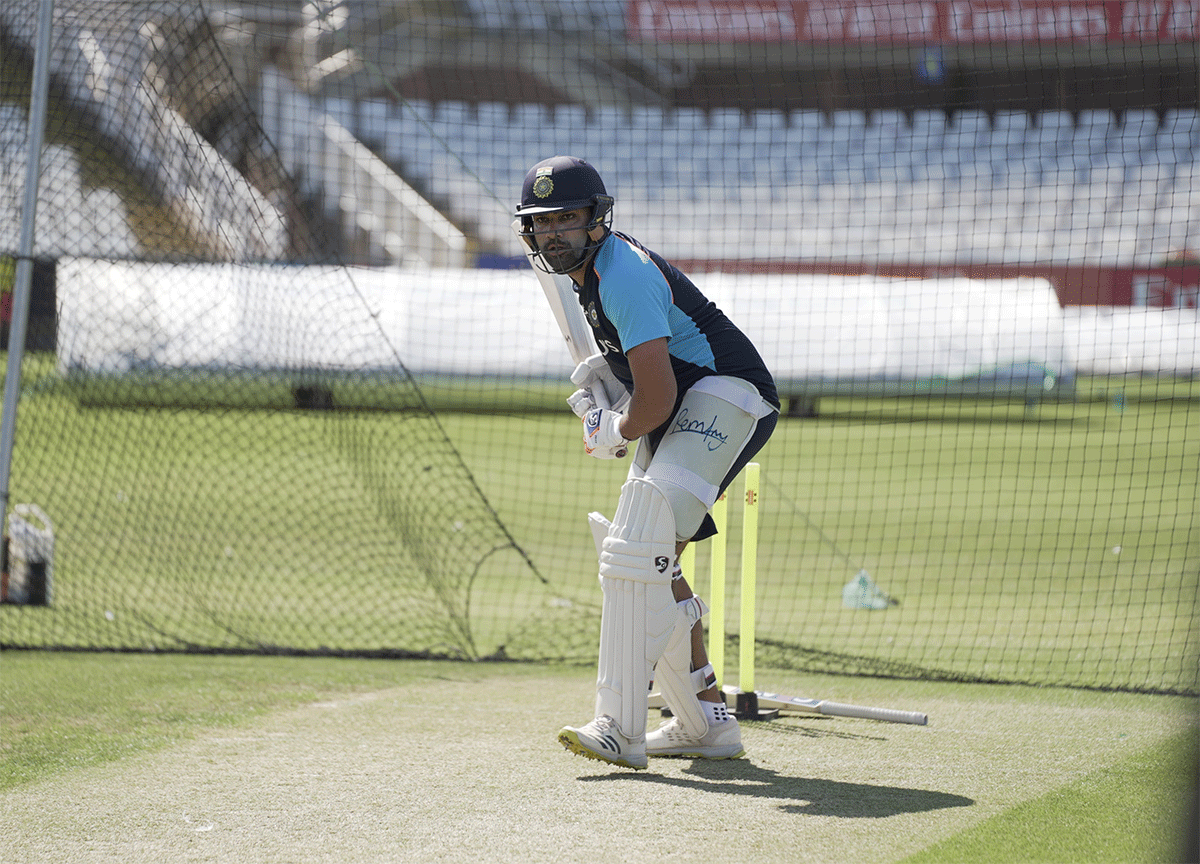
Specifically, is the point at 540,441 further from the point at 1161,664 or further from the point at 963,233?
the point at 963,233

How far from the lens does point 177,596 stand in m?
6.77

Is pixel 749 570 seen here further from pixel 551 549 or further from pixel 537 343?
pixel 537 343

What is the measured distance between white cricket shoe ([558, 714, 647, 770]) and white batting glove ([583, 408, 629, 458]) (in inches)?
31.0

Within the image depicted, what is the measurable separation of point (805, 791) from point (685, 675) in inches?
20.1

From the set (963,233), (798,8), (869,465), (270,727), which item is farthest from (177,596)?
(963,233)

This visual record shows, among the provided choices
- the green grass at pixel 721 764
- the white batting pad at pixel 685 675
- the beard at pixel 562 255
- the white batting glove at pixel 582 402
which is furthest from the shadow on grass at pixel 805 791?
the beard at pixel 562 255

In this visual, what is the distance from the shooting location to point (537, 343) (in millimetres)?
17547

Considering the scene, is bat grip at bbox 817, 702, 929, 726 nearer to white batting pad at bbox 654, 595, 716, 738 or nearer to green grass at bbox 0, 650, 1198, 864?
green grass at bbox 0, 650, 1198, 864

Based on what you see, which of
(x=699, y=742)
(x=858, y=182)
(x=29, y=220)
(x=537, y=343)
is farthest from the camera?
(x=858, y=182)

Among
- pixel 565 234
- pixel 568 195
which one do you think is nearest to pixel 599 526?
pixel 565 234

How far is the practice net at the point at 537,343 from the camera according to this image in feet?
21.3

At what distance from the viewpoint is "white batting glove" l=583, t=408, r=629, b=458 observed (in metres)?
3.57

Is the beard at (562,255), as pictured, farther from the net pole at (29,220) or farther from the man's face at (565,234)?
the net pole at (29,220)

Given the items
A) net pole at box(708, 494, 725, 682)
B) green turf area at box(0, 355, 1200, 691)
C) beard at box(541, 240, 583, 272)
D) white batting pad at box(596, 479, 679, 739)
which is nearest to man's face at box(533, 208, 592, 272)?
beard at box(541, 240, 583, 272)
